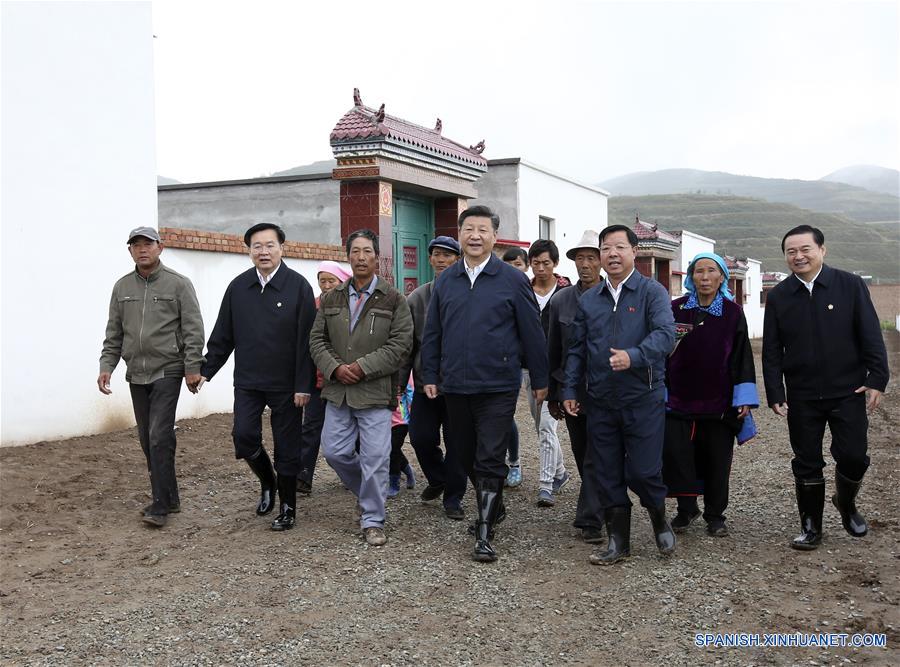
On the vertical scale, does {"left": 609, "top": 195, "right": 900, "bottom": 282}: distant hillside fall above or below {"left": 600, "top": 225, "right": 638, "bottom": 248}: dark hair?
above

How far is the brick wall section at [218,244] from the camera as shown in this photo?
29.5ft

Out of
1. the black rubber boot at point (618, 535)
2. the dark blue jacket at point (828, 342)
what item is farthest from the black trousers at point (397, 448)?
the dark blue jacket at point (828, 342)

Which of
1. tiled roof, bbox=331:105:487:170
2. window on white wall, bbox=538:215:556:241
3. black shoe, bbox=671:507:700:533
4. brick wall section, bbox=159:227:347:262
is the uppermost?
tiled roof, bbox=331:105:487:170

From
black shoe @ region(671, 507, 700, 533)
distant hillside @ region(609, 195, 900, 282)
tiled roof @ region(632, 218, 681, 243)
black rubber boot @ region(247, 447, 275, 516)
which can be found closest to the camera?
black shoe @ region(671, 507, 700, 533)

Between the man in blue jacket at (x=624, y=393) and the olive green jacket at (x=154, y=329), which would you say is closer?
the man in blue jacket at (x=624, y=393)

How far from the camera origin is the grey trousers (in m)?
5.18

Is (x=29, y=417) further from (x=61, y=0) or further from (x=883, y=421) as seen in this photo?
(x=883, y=421)

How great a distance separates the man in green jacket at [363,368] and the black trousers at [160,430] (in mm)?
1014

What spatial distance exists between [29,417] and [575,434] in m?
4.80

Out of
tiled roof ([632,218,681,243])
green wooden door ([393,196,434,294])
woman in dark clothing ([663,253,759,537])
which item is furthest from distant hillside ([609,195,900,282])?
woman in dark clothing ([663,253,759,537])

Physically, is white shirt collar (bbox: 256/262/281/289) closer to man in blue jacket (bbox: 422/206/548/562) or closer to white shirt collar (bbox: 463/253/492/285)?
man in blue jacket (bbox: 422/206/548/562)

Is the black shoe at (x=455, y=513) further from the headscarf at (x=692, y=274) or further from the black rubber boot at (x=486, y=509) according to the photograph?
the headscarf at (x=692, y=274)

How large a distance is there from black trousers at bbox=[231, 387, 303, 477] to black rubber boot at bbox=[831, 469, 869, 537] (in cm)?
331

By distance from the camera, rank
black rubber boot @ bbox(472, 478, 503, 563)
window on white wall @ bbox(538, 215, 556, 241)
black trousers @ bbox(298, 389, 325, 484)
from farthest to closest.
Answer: window on white wall @ bbox(538, 215, 556, 241), black trousers @ bbox(298, 389, 325, 484), black rubber boot @ bbox(472, 478, 503, 563)
